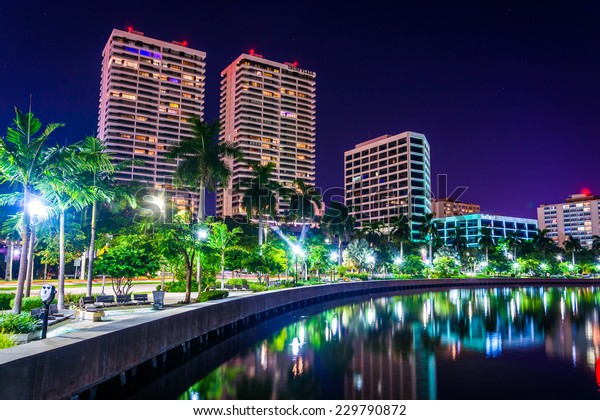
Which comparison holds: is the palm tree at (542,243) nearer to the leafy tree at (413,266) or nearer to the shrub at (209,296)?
the leafy tree at (413,266)

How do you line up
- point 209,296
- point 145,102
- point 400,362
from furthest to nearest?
point 145,102 < point 209,296 < point 400,362

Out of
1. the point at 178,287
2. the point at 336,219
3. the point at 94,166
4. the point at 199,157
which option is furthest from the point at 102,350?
the point at 336,219

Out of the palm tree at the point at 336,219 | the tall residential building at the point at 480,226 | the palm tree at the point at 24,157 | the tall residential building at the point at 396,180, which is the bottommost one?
the palm tree at the point at 24,157

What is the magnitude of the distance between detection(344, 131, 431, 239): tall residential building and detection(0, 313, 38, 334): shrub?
6364 inches

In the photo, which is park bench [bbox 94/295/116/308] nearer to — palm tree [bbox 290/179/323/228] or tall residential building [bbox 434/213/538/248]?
palm tree [bbox 290/179/323/228]

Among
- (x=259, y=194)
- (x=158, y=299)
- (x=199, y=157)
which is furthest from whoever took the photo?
(x=259, y=194)

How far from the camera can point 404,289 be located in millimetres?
71188

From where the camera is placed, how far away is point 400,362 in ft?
59.1

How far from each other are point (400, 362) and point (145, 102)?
6743 inches

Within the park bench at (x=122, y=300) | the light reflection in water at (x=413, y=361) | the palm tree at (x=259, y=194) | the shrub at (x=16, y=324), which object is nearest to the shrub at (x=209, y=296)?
the park bench at (x=122, y=300)

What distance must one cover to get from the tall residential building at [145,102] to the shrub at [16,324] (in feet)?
493

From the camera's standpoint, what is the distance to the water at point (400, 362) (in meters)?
14.1

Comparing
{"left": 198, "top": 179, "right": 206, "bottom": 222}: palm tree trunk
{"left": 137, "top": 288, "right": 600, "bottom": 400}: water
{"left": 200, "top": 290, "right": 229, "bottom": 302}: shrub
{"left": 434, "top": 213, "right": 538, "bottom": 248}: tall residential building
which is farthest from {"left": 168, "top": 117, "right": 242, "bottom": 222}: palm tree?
{"left": 434, "top": 213, "right": 538, "bottom": 248}: tall residential building

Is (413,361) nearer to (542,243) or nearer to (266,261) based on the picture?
(266,261)
